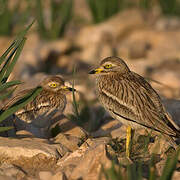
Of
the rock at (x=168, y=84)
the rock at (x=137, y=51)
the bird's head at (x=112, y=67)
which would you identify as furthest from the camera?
the rock at (x=137, y=51)

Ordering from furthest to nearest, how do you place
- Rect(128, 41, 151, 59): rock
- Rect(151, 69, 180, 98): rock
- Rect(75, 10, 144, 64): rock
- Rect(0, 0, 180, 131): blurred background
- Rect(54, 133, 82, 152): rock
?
Rect(75, 10, 144, 64): rock
Rect(128, 41, 151, 59): rock
Rect(0, 0, 180, 131): blurred background
Rect(151, 69, 180, 98): rock
Rect(54, 133, 82, 152): rock

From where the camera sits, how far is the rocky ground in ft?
13.8

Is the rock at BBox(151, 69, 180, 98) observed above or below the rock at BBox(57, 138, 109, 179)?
above

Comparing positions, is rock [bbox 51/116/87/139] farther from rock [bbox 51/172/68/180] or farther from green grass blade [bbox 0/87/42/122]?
rock [bbox 51/172/68/180]

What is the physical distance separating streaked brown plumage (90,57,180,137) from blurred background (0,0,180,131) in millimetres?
3889

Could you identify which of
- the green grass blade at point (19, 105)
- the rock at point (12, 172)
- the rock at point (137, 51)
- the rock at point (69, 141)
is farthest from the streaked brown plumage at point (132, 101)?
the rock at point (137, 51)

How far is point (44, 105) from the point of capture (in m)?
6.02

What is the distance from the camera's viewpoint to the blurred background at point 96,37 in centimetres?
1015

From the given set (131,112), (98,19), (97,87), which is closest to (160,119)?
(131,112)

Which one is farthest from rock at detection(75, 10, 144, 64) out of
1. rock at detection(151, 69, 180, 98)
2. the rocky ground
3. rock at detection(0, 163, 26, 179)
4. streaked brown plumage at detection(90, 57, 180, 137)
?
rock at detection(0, 163, 26, 179)

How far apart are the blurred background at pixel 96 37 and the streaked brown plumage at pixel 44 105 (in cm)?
282

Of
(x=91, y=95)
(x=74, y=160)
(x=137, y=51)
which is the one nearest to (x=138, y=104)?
(x=74, y=160)

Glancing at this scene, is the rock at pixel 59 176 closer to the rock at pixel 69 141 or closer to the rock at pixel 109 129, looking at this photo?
the rock at pixel 69 141

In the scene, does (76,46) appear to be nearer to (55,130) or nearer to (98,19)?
→ (98,19)
